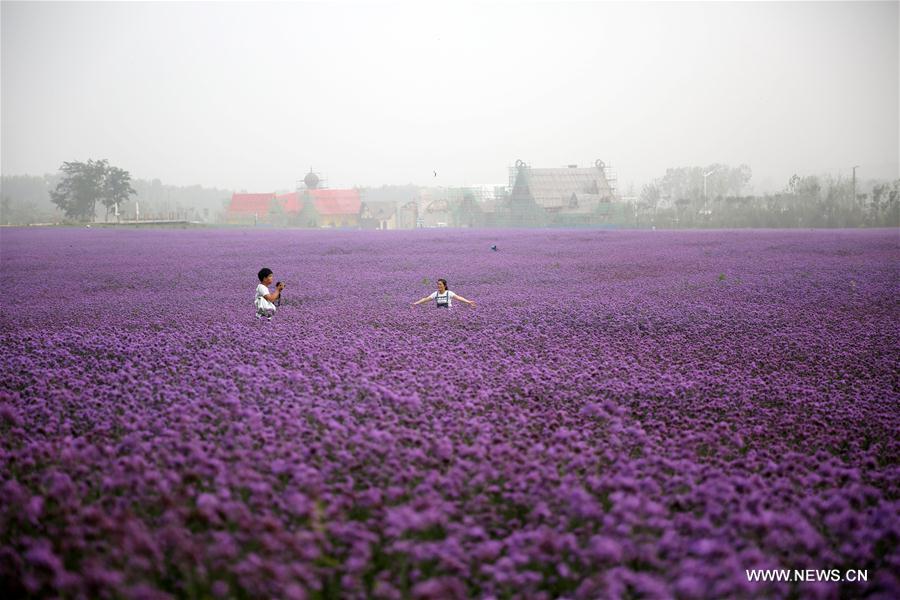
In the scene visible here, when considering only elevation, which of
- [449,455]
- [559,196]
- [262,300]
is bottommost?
[449,455]

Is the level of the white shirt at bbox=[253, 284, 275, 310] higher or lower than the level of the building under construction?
lower

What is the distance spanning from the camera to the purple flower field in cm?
235

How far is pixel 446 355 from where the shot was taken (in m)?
5.80

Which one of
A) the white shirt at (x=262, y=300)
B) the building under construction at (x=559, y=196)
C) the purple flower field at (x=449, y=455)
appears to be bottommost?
the purple flower field at (x=449, y=455)

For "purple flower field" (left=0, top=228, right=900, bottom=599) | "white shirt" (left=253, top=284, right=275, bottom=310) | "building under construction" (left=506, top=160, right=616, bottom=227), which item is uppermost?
"building under construction" (left=506, top=160, right=616, bottom=227)

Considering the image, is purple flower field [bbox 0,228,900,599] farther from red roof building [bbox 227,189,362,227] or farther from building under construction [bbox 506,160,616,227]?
red roof building [bbox 227,189,362,227]

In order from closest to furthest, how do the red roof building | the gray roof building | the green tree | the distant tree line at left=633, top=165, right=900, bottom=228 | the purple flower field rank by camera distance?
1. the purple flower field
2. the distant tree line at left=633, top=165, right=900, bottom=228
3. the green tree
4. the gray roof building
5. the red roof building

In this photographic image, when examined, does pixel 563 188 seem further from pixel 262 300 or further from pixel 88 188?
pixel 262 300

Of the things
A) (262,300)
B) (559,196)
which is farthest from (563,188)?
(262,300)

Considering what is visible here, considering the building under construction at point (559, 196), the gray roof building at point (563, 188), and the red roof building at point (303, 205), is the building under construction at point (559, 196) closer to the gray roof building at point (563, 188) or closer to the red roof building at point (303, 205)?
the gray roof building at point (563, 188)

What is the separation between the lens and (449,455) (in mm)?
3191

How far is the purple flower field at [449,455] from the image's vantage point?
2.35 metres

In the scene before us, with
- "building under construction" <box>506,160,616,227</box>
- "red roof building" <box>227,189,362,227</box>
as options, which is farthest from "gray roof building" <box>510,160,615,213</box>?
"red roof building" <box>227,189,362,227</box>

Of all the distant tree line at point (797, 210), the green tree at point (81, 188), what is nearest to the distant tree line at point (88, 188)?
the green tree at point (81, 188)
